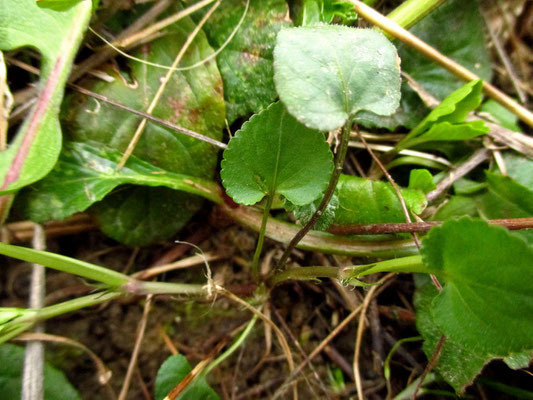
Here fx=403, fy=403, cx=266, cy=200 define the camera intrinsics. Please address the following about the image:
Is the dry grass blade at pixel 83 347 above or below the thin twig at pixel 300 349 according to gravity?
above

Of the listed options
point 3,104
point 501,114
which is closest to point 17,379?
point 3,104

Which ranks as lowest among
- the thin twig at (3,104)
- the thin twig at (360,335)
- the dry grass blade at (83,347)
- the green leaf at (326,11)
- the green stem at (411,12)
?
the thin twig at (360,335)

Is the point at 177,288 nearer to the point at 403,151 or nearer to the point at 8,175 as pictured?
the point at 8,175

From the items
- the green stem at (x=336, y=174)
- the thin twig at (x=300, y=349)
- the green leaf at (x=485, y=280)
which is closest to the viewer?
the green leaf at (x=485, y=280)

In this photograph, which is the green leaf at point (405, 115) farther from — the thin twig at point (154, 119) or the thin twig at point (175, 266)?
the thin twig at point (175, 266)

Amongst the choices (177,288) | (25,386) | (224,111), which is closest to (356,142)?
(224,111)

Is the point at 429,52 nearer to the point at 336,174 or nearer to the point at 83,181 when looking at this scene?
the point at 336,174

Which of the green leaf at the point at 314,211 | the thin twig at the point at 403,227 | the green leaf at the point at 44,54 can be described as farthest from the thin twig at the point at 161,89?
the thin twig at the point at 403,227

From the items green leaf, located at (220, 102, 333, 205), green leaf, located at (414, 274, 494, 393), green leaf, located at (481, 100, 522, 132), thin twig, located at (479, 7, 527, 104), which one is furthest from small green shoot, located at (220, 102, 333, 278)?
thin twig, located at (479, 7, 527, 104)
